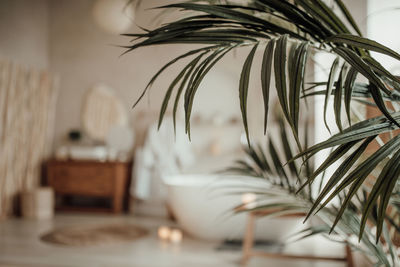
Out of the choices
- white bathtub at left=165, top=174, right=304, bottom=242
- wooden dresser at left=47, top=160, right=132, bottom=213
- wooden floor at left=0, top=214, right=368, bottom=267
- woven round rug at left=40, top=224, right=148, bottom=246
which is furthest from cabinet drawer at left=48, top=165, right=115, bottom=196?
white bathtub at left=165, top=174, right=304, bottom=242

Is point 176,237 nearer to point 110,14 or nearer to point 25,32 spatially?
point 110,14

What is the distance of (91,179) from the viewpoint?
221 inches

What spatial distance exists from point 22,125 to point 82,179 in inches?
39.0

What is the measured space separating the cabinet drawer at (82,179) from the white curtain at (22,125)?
295mm

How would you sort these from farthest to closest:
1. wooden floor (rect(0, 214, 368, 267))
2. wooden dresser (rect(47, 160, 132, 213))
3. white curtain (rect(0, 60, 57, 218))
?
1. wooden dresser (rect(47, 160, 132, 213))
2. white curtain (rect(0, 60, 57, 218))
3. wooden floor (rect(0, 214, 368, 267))

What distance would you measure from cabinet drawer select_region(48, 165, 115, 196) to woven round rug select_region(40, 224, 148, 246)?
91 cm

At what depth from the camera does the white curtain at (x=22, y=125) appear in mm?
5043

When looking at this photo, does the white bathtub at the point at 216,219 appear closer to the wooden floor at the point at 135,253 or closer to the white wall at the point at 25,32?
the wooden floor at the point at 135,253

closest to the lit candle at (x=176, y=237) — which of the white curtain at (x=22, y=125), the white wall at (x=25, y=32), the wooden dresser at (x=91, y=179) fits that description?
the wooden dresser at (x=91, y=179)

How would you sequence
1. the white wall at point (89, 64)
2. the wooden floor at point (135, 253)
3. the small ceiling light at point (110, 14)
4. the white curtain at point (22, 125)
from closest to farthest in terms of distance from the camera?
the wooden floor at point (135, 253) → the small ceiling light at point (110, 14) → the white curtain at point (22, 125) → the white wall at point (89, 64)

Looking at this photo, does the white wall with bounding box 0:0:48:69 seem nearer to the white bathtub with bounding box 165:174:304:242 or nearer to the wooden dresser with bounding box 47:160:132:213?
the wooden dresser with bounding box 47:160:132:213

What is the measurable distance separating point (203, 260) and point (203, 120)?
2.59m

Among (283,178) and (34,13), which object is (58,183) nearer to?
(34,13)

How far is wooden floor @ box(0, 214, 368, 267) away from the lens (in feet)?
10.8
